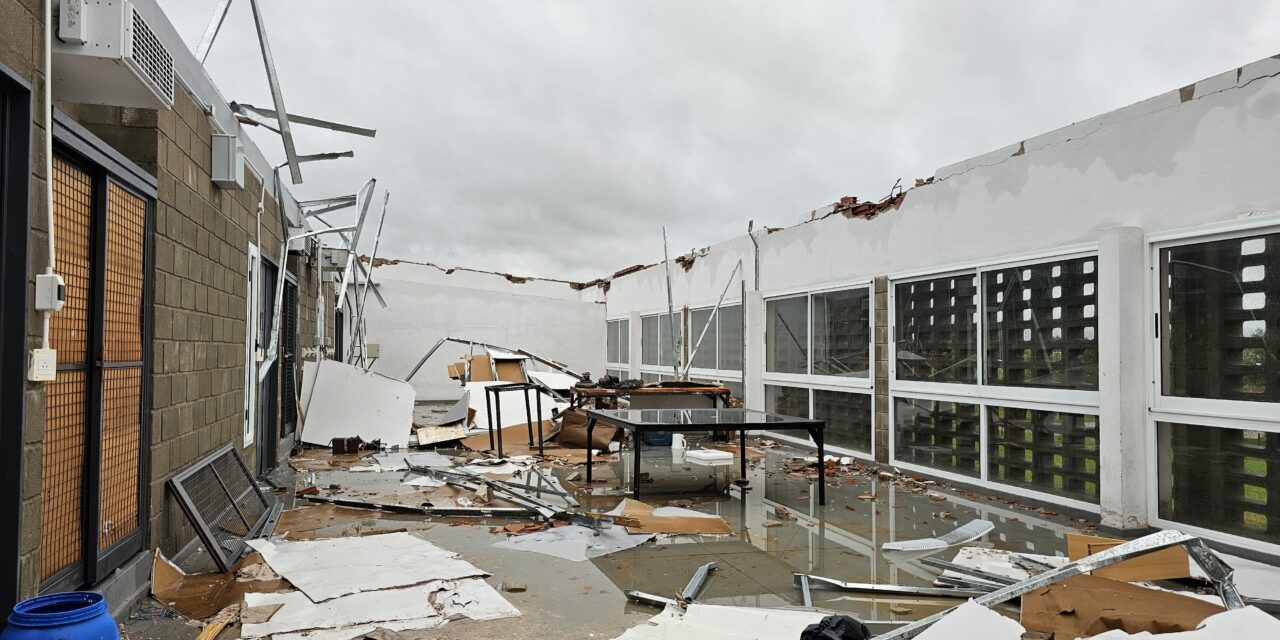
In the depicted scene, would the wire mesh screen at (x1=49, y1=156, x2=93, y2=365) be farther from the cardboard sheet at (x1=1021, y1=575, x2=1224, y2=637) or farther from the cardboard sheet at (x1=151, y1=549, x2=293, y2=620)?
the cardboard sheet at (x1=1021, y1=575, x2=1224, y2=637)

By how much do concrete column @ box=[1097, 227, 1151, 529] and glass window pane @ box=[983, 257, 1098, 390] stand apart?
299mm

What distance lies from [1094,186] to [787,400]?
4648mm

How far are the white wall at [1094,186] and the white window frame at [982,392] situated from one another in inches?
3.7

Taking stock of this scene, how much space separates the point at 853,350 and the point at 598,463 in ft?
9.72

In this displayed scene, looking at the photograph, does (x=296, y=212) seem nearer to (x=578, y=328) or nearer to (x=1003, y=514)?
(x=1003, y=514)

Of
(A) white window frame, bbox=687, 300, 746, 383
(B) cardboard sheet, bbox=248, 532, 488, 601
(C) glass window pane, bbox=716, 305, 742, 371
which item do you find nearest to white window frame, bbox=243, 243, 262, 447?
(B) cardboard sheet, bbox=248, 532, 488, 601

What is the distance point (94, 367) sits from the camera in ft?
9.80

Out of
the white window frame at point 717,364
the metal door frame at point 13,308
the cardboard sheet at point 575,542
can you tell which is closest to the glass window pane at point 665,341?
the white window frame at point 717,364

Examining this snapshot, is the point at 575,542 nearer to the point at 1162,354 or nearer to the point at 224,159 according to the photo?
the point at 224,159

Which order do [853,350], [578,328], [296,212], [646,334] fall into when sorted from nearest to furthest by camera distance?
[853,350] → [296,212] → [646,334] → [578,328]

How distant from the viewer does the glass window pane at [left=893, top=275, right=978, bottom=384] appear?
6.27m

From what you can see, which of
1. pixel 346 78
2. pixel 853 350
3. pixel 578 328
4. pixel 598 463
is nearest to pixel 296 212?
pixel 346 78

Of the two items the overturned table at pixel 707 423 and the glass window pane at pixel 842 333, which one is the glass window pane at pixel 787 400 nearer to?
the glass window pane at pixel 842 333

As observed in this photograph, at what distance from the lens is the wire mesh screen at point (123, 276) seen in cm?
310
